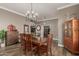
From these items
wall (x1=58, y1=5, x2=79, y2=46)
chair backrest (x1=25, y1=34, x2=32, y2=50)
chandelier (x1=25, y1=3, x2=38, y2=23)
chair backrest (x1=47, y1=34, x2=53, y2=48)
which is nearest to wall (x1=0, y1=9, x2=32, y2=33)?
chandelier (x1=25, y1=3, x2=38, y2=23)

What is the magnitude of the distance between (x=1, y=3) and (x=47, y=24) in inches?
47.0

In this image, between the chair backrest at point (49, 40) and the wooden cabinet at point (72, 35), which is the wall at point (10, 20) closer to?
the chair backrest at point (49, 40)

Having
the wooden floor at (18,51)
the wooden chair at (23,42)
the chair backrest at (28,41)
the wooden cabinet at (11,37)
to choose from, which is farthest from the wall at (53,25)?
the wooden cabinet at (11,37)

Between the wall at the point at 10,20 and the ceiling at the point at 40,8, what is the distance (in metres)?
0.14

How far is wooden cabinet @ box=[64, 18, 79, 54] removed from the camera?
9.75 feet

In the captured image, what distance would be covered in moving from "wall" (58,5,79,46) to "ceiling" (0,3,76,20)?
146mm

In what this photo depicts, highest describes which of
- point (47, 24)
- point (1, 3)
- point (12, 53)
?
point (1, 3)

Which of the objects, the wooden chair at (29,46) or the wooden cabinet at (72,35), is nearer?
the wooden cabinet at (72,35)

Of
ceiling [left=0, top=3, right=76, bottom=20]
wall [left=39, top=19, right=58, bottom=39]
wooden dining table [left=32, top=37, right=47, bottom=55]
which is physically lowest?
wooden dining table [left=32, top=37, right=47, bottom=55]

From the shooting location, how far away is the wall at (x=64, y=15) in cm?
295

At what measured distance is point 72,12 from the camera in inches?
117

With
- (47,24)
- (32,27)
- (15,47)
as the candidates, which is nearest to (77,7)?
(47,24)

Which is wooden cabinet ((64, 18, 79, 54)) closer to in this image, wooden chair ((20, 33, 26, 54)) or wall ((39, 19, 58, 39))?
wall ((39, 19, 58, 39))

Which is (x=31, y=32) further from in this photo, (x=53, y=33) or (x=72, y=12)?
(x=72, y=12)
